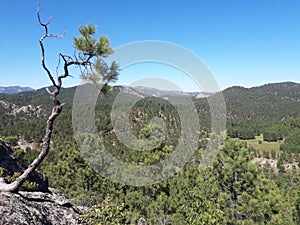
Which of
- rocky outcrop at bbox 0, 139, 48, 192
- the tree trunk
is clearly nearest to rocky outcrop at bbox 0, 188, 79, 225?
the tree trunk

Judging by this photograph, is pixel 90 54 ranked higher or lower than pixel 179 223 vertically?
higher

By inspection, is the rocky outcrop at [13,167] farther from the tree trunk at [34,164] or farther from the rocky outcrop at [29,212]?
the tree trunk at [34,164]

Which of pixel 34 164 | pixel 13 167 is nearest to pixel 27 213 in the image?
pixel 34 164

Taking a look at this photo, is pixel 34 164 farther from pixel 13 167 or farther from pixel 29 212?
pixel 13 167

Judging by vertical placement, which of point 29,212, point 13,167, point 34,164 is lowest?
point 13,167

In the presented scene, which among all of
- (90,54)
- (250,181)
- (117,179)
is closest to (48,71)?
(90,54)

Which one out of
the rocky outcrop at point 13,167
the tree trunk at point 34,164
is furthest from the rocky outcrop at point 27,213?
the rocky outcrop at point 13,167

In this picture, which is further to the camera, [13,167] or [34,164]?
[13,167]

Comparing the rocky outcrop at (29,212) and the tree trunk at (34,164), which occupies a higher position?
the tree trunk at (34,164)

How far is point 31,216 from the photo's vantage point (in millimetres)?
5699

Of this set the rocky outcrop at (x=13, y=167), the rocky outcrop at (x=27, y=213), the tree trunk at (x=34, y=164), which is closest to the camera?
the rocky outcrop at (x=27, y=213)

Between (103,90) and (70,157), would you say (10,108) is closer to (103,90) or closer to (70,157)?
(70,157)

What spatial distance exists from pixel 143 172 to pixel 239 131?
152716mm

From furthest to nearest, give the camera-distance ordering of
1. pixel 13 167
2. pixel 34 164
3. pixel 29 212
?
pixel 13 167 < pixel 34 164 < pixel 29 212
